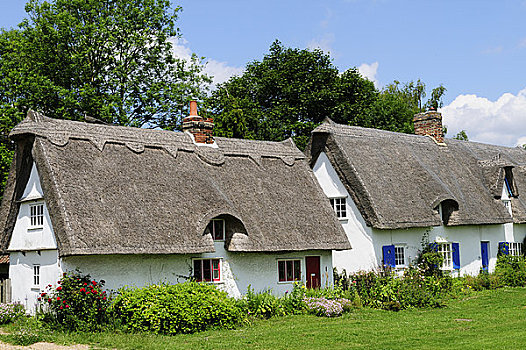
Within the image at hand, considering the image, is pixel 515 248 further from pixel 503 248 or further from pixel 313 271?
pixel 313 271

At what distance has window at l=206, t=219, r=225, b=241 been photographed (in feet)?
67.1

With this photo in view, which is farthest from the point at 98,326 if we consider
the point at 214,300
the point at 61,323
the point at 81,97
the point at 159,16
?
the point at 159,16

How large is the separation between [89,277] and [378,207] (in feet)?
38.7

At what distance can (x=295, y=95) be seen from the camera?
4147cm

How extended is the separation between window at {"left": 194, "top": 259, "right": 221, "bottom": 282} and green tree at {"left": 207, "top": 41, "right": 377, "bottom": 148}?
20567mm

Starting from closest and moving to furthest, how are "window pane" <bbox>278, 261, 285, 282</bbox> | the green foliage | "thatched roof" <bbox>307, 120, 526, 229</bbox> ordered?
the green foliage, "window pane" <bbox>278, 261, 285, 282</bbox>, "thatched roof" <bbox>307, 120, 526, 229</bbox>

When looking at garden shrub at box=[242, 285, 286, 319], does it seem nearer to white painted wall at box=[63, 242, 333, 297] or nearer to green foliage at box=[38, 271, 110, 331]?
white painted wall at box=[63, 242, 333, 297]

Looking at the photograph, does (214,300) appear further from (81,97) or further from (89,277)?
(81,97)

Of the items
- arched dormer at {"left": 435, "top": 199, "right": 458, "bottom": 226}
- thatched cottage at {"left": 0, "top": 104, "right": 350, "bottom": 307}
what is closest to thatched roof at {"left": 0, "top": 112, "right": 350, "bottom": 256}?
thatched cottage at {"left": 0, "top": 104, "right": 350, "bottom": 307}

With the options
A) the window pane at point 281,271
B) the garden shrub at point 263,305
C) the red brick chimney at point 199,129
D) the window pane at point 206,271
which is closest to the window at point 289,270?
the window pane at point 281,271

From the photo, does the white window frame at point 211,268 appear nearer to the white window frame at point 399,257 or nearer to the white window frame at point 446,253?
the white window frame at point 399,257

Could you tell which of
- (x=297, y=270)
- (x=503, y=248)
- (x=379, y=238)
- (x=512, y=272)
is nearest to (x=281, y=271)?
(x=297, y=270)

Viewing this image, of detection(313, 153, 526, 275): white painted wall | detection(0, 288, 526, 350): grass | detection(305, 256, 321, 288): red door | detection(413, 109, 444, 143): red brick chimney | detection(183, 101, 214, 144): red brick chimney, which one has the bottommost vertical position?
detection(0, 288, 526, 350): grass

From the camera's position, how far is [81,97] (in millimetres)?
31516
